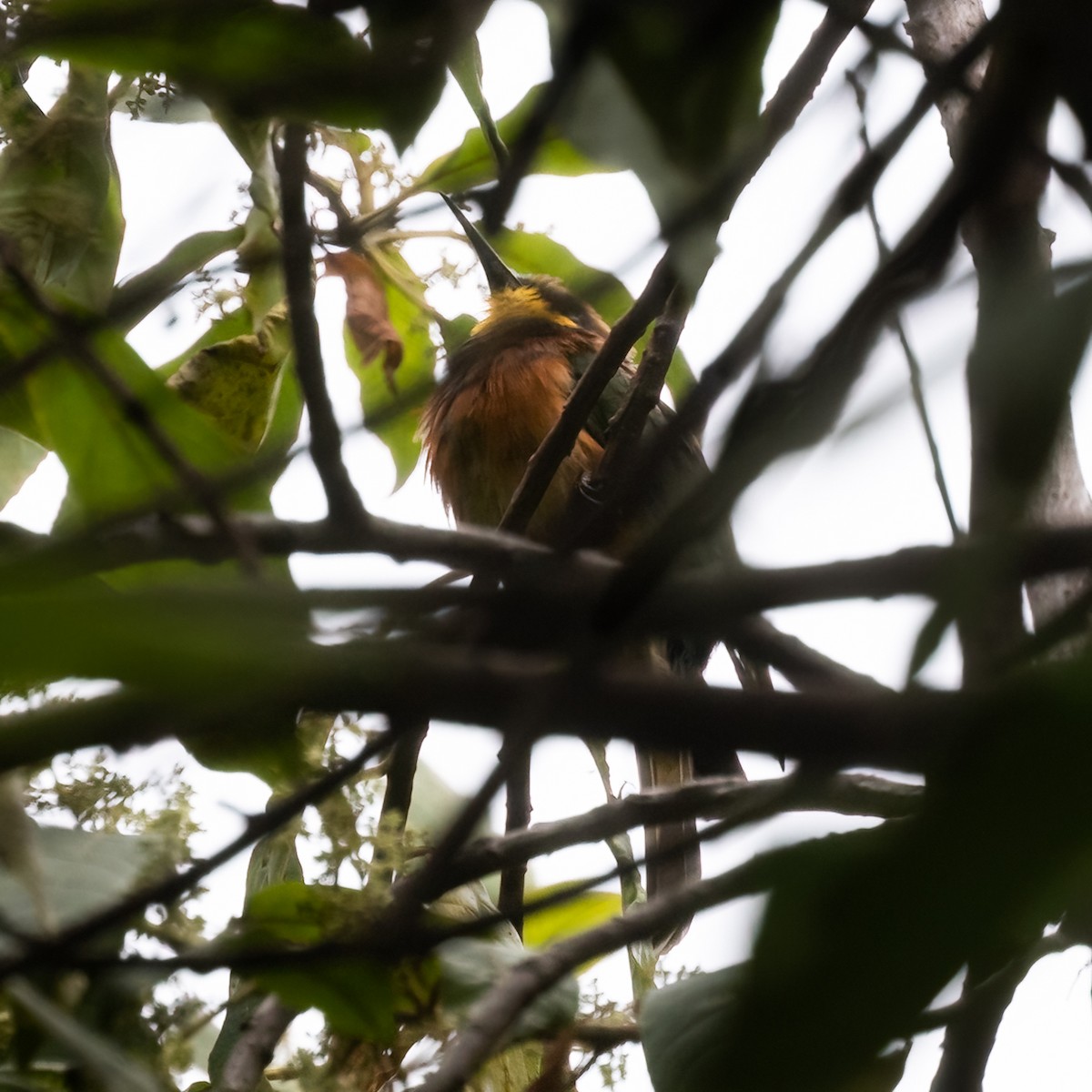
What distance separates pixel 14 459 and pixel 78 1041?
0.68 m

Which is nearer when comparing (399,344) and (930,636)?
(930,636)

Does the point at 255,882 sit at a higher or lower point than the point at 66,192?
lower

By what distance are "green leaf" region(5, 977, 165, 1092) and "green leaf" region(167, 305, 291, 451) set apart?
725 mm

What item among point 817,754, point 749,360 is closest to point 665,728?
point 817,754

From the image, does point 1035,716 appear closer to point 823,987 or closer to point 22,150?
point 823,987

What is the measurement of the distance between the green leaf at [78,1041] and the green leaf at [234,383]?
0.73 m

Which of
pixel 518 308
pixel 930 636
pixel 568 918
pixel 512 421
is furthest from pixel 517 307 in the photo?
pixel 930 636

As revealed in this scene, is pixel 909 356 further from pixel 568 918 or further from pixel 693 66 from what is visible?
pixel 568 918

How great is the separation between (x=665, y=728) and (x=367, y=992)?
1.48ft

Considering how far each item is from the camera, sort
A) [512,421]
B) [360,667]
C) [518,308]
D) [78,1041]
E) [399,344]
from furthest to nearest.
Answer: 1. [518,308]
2. [512,421]
3. [399,344]
4. [78,1041]
5. [360,667]

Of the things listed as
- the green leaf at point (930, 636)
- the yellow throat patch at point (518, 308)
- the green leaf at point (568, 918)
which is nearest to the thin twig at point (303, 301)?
the green leaf at point (930, 636)

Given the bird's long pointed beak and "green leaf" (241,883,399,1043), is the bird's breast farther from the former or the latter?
"green leaf" (241,883,399,1043)

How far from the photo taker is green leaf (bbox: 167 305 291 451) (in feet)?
4.02

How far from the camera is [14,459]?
3.65ft
